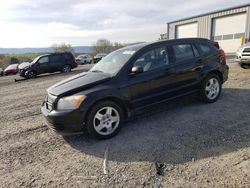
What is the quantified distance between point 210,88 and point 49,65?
45.7 ft

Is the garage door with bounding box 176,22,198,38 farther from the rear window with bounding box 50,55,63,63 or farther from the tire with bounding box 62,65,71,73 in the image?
the rear window with bounding box 50,55,63,63

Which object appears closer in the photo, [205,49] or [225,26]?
[205,49]

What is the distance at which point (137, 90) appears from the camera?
4562 mm

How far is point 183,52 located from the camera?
5.34m

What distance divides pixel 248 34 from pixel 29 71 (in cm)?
1929

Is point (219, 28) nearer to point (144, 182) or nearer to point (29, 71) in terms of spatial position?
point (29, 71)

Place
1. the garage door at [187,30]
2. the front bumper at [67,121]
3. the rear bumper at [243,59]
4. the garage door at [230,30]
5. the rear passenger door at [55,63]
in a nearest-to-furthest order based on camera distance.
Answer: the front bumper at [67,121], the rear bumper at [243,59], the rear passenger door at [55,63], the garage door at [230,30], the garage door at [187,30]

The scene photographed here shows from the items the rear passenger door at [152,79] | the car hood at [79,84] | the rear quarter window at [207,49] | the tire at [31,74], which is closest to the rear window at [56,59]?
the tire at [31,74]

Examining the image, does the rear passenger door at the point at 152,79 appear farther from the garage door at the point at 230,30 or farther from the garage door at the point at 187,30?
the garage door at the point at 187,30

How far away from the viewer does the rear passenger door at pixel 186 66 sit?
16.9 ft

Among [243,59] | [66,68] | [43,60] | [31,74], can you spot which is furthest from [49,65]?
[243,59]

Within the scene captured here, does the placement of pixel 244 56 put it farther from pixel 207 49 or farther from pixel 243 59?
pixel 207 49

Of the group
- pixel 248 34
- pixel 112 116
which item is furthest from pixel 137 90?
pixel 248 34

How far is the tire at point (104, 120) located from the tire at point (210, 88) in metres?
2.38
